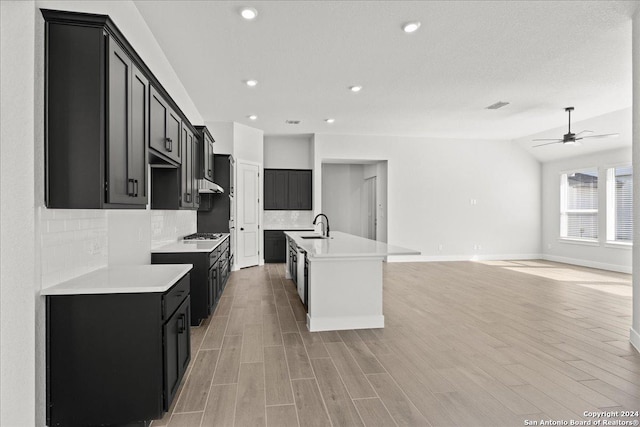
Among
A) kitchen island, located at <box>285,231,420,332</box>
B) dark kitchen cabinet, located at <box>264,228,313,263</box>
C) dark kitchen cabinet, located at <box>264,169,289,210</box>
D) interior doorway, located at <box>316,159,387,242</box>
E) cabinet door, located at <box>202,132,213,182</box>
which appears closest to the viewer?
kitchen island, located at <box>285,231,420,332</box>

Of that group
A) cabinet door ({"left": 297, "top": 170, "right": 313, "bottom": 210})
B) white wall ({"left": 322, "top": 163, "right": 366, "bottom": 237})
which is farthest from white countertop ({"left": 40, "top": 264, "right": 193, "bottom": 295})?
white wall ({"left": 322, "top": 163, "right": 366, "bottom": 237})

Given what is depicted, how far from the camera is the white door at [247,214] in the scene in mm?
7457

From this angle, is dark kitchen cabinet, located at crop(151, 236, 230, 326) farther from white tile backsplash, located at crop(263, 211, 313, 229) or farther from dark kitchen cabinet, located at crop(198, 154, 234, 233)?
white tile backsplash, located at crop(263, 211, 313, 229)

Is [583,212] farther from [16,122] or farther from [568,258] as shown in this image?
[16,122]

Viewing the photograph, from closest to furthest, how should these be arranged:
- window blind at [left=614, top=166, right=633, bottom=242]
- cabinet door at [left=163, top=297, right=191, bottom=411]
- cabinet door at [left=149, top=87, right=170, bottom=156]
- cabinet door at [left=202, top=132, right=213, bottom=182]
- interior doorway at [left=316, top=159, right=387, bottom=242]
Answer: cabinet door at [left=163, top=297, right=191, bottom=411]
cabinet door at [left=149, top=87, right=170, bottom=156]
cabinet door at [left=202, top=132, right=213, bottom=182]
window blind at [left=614, top=166, right=633, bottom=242]
interior doorway at [left=316, top=159, right=387, bottom=242]

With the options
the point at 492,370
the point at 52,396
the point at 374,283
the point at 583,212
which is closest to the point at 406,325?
the point at 374,283

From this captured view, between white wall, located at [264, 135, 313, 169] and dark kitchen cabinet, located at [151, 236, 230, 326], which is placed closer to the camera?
dark kitchen cabinet, located at [151, 236, 230, 326]

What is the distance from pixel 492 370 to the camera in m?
2.76

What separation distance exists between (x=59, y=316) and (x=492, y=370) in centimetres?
297

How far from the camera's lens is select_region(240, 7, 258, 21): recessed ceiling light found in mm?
3215

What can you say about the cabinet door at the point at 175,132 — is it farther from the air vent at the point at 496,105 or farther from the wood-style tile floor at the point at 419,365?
the air vent at the point at 496,105

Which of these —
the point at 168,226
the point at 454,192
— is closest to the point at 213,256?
the point at 168,226

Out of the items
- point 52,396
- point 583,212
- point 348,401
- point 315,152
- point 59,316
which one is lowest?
point 348,401

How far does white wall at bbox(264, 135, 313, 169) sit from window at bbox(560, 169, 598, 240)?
6353 millimetres
